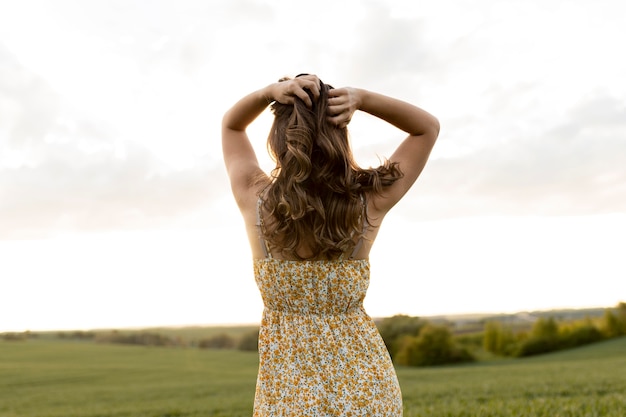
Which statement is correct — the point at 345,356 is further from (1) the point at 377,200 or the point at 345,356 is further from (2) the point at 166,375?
(2) the point at 166,375

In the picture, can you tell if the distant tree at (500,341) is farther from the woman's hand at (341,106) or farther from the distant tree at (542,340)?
the woman's hand at (341,106)

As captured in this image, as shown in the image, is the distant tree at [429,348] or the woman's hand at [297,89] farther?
the distant tree at [429,348]

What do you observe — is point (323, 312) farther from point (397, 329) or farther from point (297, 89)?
point (397, 329)

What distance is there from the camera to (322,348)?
229 cm

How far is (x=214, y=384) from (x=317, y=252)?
22.0 meters

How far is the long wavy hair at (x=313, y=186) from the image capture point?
2195mm

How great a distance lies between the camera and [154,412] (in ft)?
40.9

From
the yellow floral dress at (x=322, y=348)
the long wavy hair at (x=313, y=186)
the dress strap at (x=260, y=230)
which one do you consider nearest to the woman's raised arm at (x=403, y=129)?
the long wavy hair at (x=313, y=186)

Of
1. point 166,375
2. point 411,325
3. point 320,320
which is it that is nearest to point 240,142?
point 320,320

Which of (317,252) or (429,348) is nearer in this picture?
(317,252)

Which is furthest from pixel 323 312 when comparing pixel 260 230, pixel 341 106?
pixel 341 106

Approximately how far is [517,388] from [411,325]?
30.7m

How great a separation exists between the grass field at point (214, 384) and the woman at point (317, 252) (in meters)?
5.69

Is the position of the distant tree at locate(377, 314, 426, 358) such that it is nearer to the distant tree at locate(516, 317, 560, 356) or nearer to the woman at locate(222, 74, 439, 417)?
the distant tree at locate(516, 317, 560, 356)
